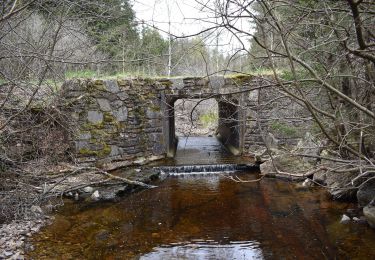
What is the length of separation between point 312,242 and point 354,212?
146cm

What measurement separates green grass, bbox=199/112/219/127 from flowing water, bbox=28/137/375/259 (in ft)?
34.9

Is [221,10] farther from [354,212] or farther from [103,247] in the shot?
[354,212]

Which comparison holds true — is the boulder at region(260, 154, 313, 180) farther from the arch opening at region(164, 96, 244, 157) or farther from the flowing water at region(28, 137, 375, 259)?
the arch opening at region(164, 96, 244, 157)

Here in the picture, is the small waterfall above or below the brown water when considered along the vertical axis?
above

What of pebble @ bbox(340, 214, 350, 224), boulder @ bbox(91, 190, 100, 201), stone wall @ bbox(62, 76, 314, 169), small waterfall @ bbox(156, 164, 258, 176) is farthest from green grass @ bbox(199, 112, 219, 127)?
pebble @ bbox(340, 214, 350, 224)

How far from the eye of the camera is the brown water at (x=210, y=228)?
4926mm

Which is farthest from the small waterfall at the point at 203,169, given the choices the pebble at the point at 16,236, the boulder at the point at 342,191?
the pebble at the point at 16,236

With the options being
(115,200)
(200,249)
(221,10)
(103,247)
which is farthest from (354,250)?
(115,200)

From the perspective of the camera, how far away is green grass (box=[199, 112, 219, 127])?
18.5 m

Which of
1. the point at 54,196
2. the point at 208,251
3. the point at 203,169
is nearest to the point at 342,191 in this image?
the point at 208,251

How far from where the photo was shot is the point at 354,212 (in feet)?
20.3

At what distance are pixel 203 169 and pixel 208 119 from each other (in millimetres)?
9510

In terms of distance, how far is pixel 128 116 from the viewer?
31.7ft

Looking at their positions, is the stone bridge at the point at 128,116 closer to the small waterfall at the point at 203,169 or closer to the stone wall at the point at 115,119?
the stone wall at the point at 115,119
